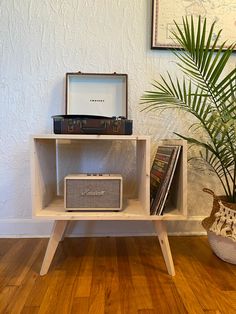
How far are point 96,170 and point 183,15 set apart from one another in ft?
2.98

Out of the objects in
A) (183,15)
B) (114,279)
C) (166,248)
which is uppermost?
(183,15)

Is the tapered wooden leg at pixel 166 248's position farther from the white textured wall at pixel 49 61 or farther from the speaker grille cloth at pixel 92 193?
the white textured wall at pixel 49 61

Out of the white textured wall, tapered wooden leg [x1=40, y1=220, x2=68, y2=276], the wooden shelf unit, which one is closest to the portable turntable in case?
the white textured wall

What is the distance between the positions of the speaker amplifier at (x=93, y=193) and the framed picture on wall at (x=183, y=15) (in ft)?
2.50

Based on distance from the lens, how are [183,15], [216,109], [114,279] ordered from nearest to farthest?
[114,279], [216,109], [183,15]

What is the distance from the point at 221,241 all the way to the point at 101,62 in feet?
3.35

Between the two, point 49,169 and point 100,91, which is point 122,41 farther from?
point 49,169

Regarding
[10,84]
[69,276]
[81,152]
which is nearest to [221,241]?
[69,276]

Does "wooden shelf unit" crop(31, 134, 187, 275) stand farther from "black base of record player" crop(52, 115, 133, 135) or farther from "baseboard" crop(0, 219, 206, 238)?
"baseboard" crop(0, 219, 206, 238)

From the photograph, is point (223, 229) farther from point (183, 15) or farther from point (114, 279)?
point (183, 15)

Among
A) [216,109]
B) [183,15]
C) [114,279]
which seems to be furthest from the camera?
[183,15]

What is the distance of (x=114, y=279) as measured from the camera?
944 millimetres

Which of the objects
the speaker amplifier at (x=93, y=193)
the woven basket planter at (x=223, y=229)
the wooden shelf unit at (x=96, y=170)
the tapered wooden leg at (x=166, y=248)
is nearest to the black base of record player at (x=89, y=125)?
the wooden shelf unit at (x=96, y=170)

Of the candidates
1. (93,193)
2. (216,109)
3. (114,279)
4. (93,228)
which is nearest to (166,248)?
(114,279)
